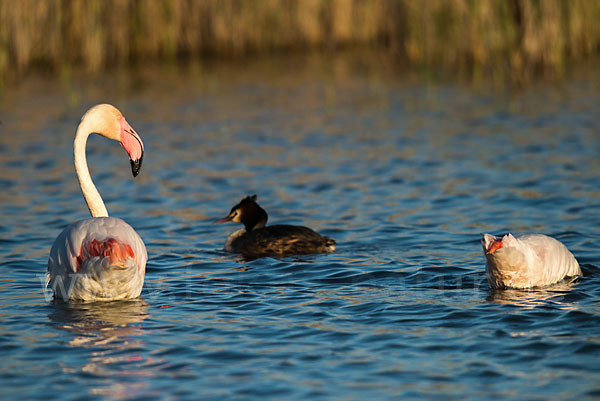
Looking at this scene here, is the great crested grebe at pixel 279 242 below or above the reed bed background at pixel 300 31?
below

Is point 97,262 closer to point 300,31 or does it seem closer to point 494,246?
point 494,246

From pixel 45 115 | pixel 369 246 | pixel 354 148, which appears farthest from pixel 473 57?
pixel 369 246

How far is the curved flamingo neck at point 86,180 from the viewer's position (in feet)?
23.2

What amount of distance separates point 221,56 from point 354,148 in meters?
8.38

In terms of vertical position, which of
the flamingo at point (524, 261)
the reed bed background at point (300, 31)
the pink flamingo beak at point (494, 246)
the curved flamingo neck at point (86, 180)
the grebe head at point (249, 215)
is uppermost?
the reed bed background at point (300, 31)

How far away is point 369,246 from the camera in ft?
26.7

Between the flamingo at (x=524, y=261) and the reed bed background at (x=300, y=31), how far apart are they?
781cm

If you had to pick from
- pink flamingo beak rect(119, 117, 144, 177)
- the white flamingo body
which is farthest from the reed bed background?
the white flamingo body

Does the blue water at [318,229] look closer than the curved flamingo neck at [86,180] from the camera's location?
Yes

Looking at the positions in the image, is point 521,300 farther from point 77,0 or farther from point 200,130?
point 77,0

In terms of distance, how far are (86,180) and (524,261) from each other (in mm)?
3325

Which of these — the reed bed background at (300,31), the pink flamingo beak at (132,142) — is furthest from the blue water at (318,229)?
the pink flamingo beak at (132,142)

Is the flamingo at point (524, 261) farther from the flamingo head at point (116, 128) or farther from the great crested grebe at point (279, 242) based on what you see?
the flamingo head at point (116, 128)

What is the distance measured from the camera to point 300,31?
21.2m
